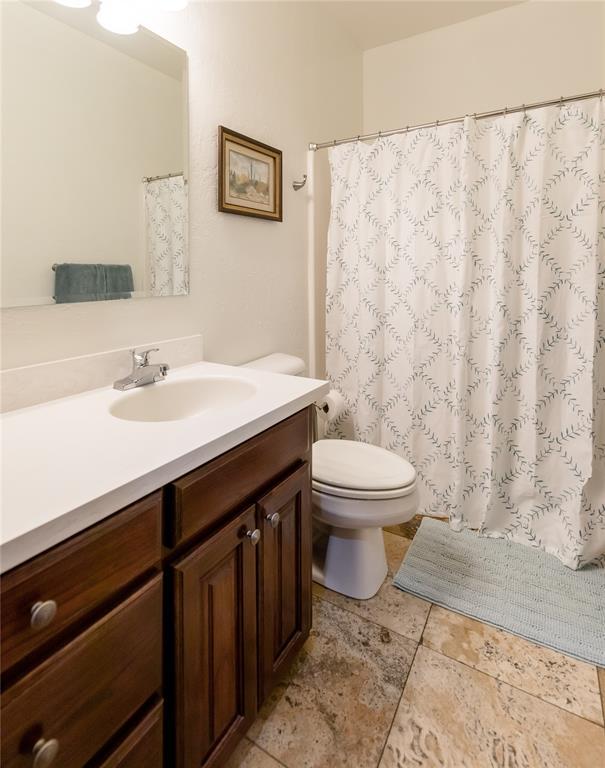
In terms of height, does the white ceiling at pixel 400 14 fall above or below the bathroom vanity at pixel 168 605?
above

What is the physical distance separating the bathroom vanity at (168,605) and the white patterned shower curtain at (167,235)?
0.44 metres

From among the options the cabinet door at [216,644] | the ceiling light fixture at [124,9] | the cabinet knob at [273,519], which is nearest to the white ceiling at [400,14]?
the ceiling light fixture at [124,9]

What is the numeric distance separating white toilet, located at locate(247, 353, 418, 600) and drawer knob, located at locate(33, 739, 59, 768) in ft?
3.21

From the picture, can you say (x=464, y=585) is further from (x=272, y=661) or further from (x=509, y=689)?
(x=272, y=661)

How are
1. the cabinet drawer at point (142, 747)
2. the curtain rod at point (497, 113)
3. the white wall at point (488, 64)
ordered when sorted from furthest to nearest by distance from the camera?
the white wall at point (488, 64) → the curtain rod at point (497, 113) → the cabinet drawer at point (142, 747)

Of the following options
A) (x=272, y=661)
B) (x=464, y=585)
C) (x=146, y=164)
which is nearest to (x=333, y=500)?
(x=272, y=661)

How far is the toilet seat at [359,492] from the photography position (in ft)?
4.57

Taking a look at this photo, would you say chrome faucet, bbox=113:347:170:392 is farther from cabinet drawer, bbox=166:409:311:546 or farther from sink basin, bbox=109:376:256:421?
cabinet drawer, bbox=166:409:311:546

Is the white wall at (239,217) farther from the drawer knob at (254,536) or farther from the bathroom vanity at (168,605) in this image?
the drawer knob at (254,536)

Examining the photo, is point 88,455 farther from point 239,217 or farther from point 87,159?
point 239,217

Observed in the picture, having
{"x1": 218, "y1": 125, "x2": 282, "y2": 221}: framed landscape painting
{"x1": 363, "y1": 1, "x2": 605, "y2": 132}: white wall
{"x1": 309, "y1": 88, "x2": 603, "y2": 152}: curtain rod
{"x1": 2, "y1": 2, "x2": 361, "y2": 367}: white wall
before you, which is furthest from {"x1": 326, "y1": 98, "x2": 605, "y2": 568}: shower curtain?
{"x1": 363, "y1": 1, "x2": 605, "y2": 132}: white wall

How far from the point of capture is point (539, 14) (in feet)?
6.63

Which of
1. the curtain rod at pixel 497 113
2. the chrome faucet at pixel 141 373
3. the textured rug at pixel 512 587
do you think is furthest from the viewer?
the curtain rod at pixel 497 113

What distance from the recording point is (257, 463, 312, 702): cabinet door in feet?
3.20
